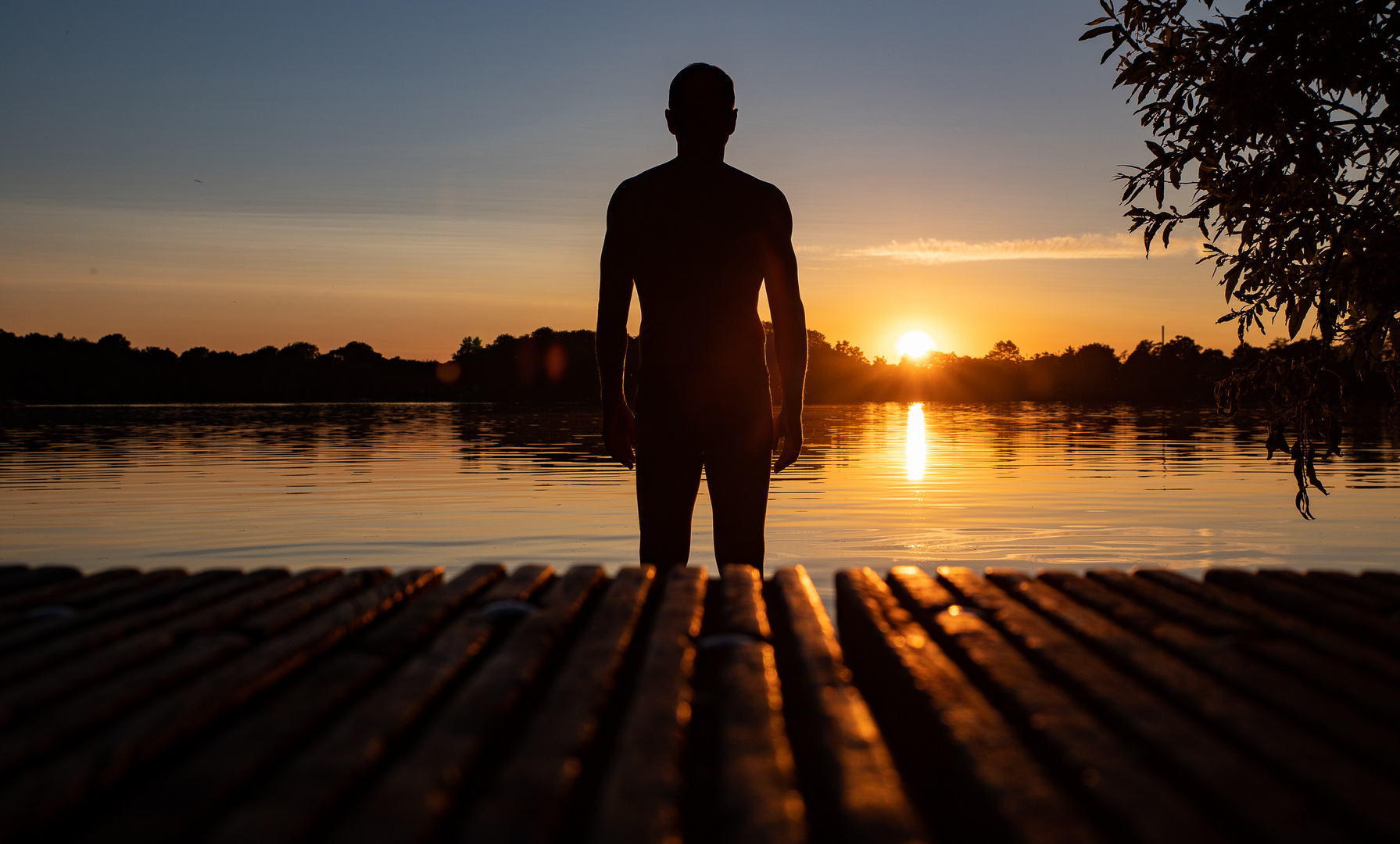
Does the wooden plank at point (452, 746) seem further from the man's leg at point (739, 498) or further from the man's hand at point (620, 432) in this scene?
the man's hand at point (620, 432)

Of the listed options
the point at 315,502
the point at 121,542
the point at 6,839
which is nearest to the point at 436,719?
the point at 6,839

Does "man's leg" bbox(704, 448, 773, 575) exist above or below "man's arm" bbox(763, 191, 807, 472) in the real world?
below

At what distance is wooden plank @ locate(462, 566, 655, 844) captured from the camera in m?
1.46

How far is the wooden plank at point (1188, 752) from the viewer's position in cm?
145

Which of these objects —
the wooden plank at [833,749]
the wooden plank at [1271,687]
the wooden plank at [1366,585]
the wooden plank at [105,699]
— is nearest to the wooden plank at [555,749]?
the wooden plank at [833,749]

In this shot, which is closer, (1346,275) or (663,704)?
(663,704)

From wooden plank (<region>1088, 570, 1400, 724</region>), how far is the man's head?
2.71 meters

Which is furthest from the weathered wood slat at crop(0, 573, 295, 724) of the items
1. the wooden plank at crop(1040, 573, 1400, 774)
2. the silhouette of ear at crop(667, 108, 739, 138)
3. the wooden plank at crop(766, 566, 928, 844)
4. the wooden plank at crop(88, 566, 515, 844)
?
the silhouette of ear at crop(667, 108, 739, 138)

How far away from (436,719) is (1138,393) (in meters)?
142

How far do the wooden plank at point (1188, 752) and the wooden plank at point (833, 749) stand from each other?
1.60 ft

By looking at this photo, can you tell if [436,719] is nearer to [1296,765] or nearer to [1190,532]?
[1296,765]

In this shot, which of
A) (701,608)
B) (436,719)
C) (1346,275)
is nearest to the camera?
(436,719)

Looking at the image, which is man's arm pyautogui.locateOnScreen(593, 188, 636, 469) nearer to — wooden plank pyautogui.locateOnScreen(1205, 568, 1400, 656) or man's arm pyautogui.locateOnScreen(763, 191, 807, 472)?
man's arm pyautogui.locateOnScreen(763, 191, 807, 472)

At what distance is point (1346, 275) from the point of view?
546 centimetres
